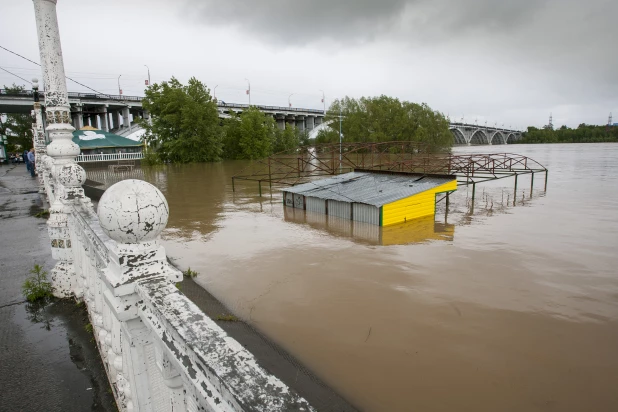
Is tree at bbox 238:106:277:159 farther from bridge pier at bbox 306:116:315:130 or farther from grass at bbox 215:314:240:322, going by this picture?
grass at bbox 215:314:240:322

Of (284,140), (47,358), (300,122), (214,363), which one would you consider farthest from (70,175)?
(300,122)

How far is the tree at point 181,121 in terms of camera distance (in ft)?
160

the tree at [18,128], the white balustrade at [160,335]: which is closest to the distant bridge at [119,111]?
the tree at [18,128]

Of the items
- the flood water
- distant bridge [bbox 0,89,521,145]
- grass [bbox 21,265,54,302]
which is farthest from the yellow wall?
distant bridge [bbox 0,89,521,145]

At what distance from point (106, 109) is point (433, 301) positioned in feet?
239

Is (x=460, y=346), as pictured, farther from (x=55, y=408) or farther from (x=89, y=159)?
(x=89, y=159)

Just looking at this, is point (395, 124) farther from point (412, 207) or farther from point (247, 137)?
point (412, 207)

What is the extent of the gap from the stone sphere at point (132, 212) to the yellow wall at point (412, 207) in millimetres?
14856

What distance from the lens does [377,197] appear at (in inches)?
687

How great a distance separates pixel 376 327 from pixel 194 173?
35593 mm

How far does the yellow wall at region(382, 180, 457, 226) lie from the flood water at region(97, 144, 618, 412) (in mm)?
731

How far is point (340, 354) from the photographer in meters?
7.05

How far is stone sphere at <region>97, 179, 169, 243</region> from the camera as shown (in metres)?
1.73

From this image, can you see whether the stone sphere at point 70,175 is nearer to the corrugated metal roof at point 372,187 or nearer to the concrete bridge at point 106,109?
the corrugated metal roof at point 372,187
